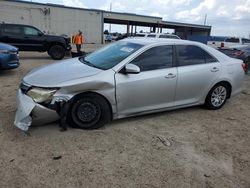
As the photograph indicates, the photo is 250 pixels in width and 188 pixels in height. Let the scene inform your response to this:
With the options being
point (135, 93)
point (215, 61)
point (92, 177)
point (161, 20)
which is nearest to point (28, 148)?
point (92, 177)

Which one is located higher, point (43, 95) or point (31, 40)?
point (31, 40)

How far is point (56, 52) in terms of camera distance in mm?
15031

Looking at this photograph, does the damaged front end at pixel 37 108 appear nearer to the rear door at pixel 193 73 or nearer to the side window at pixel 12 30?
the rear door at pixel 193 73

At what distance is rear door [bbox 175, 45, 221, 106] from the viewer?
5388mm

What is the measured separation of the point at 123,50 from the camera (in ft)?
17.3

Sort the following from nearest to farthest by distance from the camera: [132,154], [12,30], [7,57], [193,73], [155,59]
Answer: [132,154]
[155,59]
[193,73]
[7,57]
[12,30]

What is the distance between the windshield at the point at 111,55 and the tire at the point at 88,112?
632 mm

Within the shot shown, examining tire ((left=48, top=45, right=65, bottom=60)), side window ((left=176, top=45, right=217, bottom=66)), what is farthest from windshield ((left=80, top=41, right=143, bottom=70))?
tire ((left=48, top=45, right=65, bottom=60))

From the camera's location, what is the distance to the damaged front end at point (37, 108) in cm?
420

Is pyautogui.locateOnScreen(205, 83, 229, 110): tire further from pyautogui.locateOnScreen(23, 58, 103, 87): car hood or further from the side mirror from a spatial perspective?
pyautogui.locateOnScreen(23, 58, 103, 87): car hood

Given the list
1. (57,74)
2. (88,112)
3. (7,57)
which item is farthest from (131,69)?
(7,57)

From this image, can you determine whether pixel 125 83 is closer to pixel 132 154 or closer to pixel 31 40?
pixel 132 154

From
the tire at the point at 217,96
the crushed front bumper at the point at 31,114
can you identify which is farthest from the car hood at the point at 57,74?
the tire at the point at 217,96

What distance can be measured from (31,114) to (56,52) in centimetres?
1133
